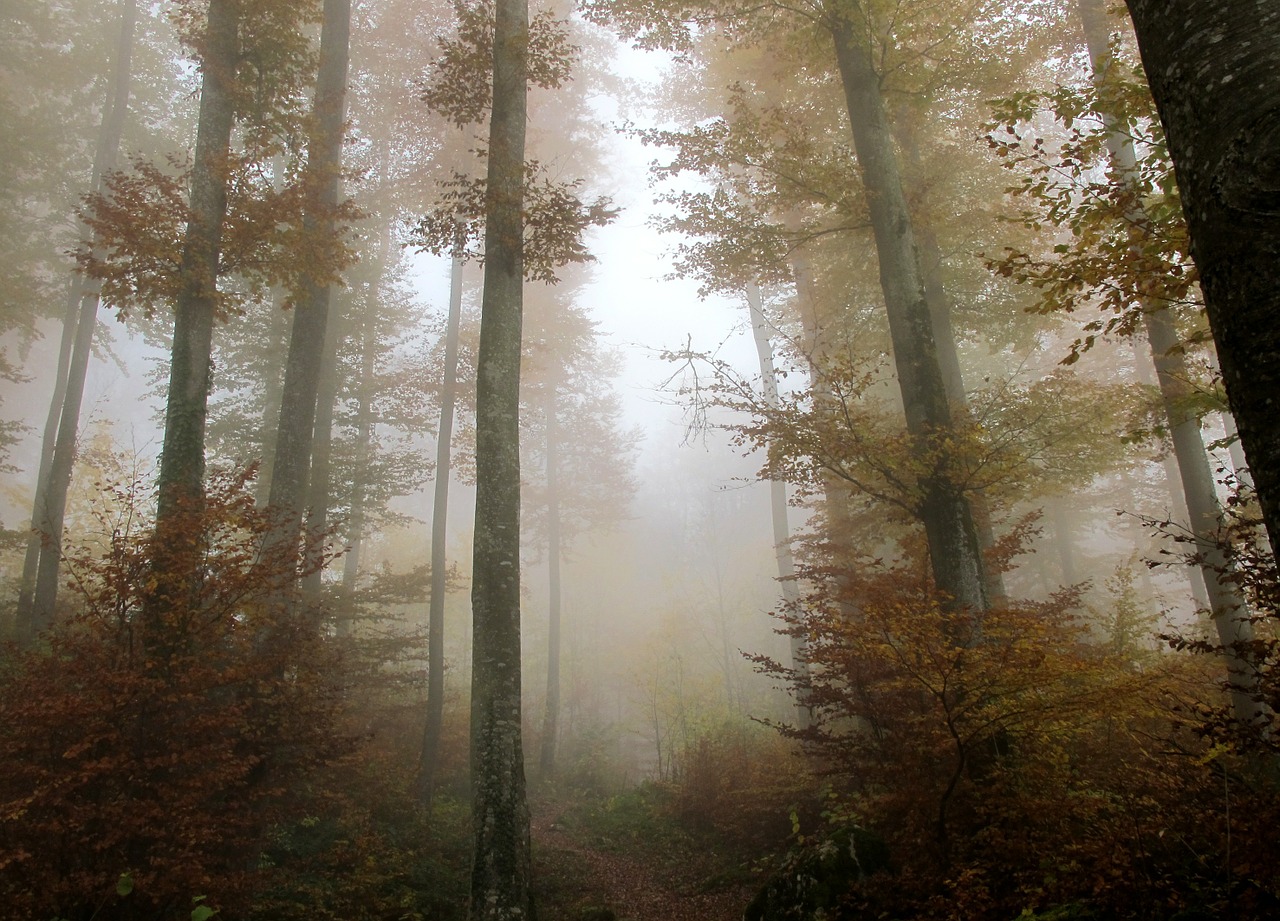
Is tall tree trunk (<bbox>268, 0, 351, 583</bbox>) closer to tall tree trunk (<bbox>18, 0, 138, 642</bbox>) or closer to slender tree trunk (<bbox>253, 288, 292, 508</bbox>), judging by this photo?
tall tree trunk (<bbox>18, 0, 138, 642</bbox>)

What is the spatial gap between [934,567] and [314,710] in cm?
643

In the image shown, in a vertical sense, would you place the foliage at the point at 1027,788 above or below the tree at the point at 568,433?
below

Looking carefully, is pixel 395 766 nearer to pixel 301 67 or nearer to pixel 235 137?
pixel 301 67

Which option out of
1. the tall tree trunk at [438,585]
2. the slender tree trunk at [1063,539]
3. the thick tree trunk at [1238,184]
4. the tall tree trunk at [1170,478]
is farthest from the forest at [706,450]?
the tall tree trunk at [1170,478]

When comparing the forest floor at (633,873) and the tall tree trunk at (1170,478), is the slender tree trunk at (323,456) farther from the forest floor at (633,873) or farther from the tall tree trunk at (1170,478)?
the tall tree trunk at (1170,478)

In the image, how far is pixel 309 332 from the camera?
31.9 feet

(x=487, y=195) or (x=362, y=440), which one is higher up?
(x=362, y=440)

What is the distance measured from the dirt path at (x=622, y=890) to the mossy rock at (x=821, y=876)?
1.21 metres

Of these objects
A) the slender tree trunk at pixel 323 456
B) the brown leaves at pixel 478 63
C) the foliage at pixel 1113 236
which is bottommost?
the foliage at pixel 1113 236

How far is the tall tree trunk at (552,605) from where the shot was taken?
17719mm

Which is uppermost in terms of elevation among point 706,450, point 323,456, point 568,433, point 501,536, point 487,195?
point 568,433

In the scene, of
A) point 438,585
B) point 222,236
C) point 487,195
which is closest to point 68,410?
point 438,585

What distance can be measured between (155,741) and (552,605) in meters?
15.1

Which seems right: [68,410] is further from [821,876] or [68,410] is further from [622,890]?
[821,876]
